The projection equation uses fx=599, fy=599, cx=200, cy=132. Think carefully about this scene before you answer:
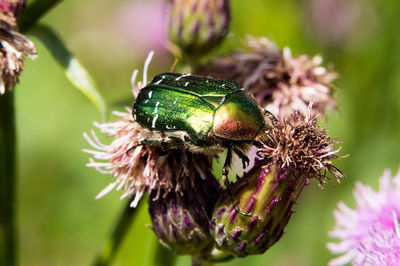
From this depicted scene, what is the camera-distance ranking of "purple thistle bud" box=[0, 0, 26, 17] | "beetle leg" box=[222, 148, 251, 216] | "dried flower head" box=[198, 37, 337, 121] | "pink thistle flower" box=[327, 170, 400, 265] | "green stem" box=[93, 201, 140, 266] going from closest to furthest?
1. "beetle leg" box=[222, 148, 251, 216]
2. "purple thistle bud" box=[0, 0, 26, 17]
3. "pink thistle flower" box=[327, 170, 400, 265]
4. "green stem" box=[93, 201, 140, 266]
5. "dried flower head" box=[198, 37, 337, 121]

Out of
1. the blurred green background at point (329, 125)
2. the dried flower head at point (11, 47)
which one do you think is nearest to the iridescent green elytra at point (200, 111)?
the dried flower head at point (11, 47)

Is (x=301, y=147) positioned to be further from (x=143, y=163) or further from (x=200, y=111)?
(x=143, y=163)

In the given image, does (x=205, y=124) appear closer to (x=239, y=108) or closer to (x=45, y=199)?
(x=239, y=108)

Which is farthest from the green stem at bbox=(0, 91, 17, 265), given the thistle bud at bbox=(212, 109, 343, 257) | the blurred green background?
the blurred green background

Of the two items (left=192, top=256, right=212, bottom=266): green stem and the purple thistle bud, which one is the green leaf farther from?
(left=192, top=256, right=212, bottom=266): green stem

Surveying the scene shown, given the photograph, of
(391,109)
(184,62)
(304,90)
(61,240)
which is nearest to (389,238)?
(304,90)

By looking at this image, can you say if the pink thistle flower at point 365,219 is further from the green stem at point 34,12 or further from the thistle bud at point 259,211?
the green stem at point 34,12
